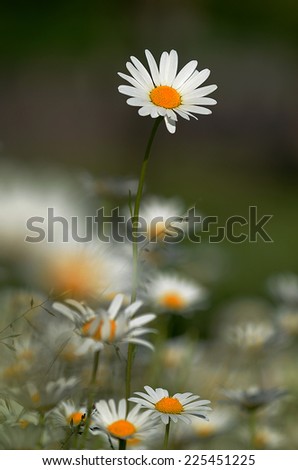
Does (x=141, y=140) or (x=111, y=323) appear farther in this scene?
(x=141, y=140)

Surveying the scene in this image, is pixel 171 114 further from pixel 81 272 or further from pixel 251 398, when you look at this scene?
pixel 251 398

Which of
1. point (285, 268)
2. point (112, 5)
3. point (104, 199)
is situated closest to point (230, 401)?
point (104, 199)

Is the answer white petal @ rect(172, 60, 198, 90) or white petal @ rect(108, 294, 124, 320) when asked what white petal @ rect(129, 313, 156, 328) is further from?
white petal @ rect(172, 60, 198, 90)

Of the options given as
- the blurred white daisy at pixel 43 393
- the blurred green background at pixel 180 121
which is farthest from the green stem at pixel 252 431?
the blurred green background at pixel 180 121

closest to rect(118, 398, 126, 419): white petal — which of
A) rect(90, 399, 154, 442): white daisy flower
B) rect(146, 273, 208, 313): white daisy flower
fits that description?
rect(90, 399, 154, 442): white daisy flower

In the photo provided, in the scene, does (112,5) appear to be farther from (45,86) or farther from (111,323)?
(111,323)

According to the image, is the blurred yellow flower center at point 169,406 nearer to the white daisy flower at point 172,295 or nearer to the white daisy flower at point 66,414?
the white daisy flower at point 66,414
